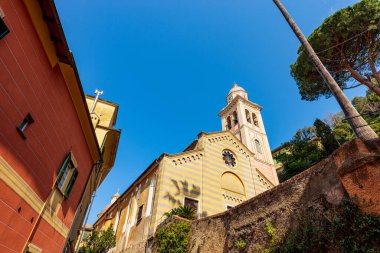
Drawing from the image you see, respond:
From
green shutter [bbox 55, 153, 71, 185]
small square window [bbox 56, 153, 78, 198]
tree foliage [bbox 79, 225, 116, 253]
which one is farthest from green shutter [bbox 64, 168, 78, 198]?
tree foliage [bbox 79, 225, 116, 253]

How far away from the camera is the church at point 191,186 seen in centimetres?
1527

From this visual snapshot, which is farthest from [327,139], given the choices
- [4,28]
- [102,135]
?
[4,28]

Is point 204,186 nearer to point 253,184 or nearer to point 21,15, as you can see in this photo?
point 253,184

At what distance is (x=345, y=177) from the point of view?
4801 mm

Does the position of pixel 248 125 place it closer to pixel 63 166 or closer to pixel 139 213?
pixel 139 213

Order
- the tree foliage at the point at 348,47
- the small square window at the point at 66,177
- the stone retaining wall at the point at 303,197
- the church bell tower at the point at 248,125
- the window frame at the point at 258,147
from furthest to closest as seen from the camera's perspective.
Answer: the window frame at the point at 258,147
the church bell tower at the point at 248,125
the tree foliage at the point at 348,47
the small square window at the point at 66,177
the stone retaining wall at the point at 303,197

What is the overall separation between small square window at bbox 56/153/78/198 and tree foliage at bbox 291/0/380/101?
17.8 metres

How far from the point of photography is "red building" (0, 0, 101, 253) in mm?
4605

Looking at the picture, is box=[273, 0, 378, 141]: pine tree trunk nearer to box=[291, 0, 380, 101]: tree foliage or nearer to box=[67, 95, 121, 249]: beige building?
box=[291, 0, 380, 101]: tree foliage

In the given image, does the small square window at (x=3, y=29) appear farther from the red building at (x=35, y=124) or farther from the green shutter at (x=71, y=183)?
the green shutter at (x=71, y=183)

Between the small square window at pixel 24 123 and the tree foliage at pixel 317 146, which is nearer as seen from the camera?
the small square window at pixel 24 123

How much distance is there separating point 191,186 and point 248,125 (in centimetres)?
2107

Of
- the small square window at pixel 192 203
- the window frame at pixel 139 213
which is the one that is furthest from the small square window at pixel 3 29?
the window frame at pixel 139 213

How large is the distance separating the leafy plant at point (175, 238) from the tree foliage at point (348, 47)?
15.8 metres
